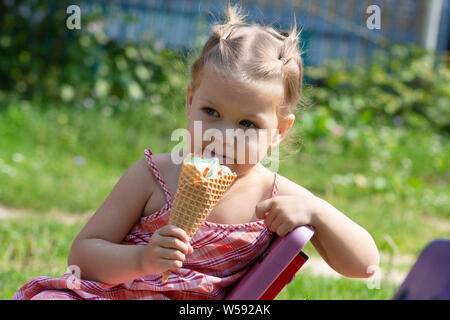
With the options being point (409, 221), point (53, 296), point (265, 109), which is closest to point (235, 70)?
point (265, 109)

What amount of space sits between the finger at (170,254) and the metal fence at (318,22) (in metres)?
6.26

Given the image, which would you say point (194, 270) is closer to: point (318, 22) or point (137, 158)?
point (137, 158)

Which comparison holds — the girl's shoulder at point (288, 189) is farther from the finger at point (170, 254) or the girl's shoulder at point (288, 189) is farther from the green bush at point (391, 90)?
the green bush at point (391, 90)

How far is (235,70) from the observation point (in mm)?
1925

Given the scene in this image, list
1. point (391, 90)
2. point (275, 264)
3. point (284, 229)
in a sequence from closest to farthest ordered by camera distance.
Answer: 1. point (275, 264)
2. point (284, 229)
3. point (391, 90)

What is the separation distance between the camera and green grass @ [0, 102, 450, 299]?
3352mm

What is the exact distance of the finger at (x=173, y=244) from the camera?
1642mm

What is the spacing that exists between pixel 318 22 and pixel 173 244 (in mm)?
8184

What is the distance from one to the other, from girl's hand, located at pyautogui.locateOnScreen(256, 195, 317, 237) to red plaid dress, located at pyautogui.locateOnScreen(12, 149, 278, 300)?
164 mm

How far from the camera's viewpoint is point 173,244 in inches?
64.6
